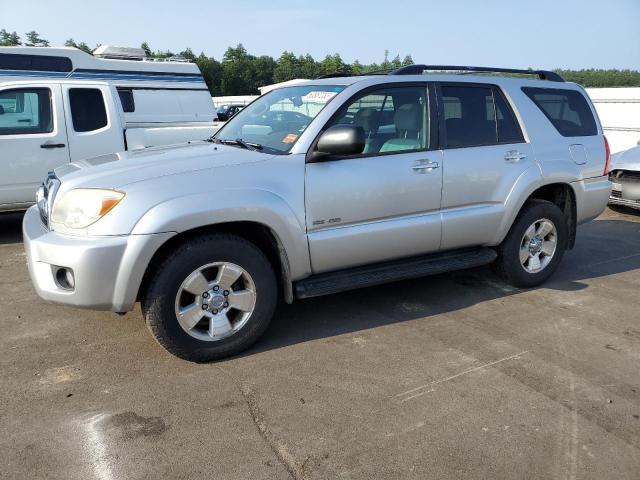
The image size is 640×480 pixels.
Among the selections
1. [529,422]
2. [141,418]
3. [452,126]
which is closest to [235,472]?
[141,418]

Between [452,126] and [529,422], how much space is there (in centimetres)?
232

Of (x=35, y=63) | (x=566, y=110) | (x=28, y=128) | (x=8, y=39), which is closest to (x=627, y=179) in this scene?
(x=566, y=110)

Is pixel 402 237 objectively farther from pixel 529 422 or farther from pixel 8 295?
pixel 8 295

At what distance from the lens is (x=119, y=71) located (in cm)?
1077

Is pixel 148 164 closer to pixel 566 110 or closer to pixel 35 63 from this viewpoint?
pixel 566 110

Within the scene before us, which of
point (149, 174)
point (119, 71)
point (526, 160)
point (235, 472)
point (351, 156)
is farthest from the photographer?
point (119, 71)

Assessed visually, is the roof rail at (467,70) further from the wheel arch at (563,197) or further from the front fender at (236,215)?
the front fender at (236,215)

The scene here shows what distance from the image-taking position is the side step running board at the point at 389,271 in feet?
12.0

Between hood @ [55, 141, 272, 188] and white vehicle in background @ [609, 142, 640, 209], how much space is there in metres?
6.18

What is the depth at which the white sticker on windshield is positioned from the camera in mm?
3832

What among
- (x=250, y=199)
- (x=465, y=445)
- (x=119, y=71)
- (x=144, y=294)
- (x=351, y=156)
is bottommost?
(x=465, y=445)

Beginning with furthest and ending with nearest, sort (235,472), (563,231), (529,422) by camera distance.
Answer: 1. (563,231)
2. (529,422)
3. (235,472)

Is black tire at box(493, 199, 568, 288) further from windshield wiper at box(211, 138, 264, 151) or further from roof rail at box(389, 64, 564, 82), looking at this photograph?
windshield wiper at box(211, 138, 264, 151)

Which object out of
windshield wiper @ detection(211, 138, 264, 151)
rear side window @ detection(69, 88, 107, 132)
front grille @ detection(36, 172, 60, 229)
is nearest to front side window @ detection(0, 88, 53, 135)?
rear side window @ detection(69, 88, 107, 132)
